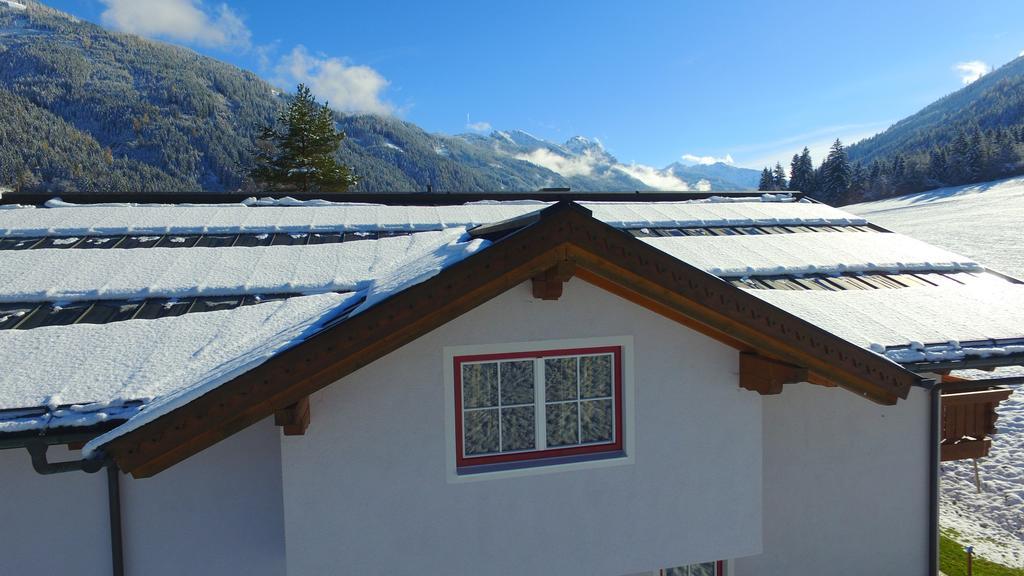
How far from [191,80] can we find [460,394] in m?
188

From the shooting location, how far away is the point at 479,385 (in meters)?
4.78

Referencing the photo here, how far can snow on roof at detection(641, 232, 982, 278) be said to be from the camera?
7484mm

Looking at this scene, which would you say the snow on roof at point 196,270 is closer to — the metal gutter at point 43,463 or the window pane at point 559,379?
the window pane at point 559,379

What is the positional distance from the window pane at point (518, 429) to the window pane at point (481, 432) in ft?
0.29

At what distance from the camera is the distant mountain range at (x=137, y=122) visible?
102000mm

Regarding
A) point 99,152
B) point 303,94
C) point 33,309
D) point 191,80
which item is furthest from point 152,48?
point 33,309

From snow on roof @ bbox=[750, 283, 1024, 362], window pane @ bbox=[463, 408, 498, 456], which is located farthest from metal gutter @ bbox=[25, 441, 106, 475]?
snow on roof @ bbox=[750, 283, 1024, 362]

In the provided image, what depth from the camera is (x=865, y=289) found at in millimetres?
7102

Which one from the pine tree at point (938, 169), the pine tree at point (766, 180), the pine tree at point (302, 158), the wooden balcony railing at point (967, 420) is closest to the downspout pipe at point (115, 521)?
the wooden balcony railing at point (967, 420)

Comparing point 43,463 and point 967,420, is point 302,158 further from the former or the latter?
point 967,420

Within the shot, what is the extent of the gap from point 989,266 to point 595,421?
35.5m

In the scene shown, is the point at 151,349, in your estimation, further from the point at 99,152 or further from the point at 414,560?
the point at 99,152

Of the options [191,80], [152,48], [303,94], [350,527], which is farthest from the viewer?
[152,48]

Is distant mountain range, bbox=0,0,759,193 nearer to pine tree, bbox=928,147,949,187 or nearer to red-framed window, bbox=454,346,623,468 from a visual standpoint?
pine tree, bbox=928,147,949,187
